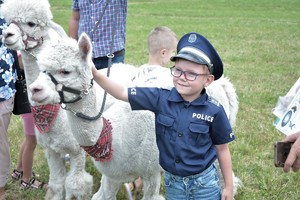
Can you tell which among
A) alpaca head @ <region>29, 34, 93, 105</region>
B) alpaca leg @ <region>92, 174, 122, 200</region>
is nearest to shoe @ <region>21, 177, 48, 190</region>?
alpaca leg @ <region>92, 174, 122, 200</region>

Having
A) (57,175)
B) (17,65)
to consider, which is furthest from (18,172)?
(17,65)

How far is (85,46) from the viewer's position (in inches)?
93.4

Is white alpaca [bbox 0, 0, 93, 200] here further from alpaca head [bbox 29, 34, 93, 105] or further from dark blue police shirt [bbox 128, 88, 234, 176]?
dark blue police shirt [bbox 128, 88, 234, 176]

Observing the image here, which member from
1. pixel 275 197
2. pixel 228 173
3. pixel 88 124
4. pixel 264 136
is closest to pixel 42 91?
pixel 88 124

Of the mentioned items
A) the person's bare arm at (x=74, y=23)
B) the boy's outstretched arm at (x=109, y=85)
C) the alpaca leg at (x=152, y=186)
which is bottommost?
the alpaca leg at (x=152, y=186)

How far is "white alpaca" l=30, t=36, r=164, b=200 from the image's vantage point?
7.79 ft

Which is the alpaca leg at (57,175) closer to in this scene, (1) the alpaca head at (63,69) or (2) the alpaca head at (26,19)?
(2) the alpaca head at (26,19)

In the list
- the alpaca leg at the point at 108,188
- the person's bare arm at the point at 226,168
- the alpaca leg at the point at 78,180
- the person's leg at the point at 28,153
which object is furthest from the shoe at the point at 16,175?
the person's bare arm at the point at 226,168

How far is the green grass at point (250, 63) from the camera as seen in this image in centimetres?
431

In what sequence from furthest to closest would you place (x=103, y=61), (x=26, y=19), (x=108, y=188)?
(x=103, y=61)
(x=108, y=188)
(x=26, y=19)

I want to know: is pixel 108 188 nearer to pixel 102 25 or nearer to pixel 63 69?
pixel 63 69

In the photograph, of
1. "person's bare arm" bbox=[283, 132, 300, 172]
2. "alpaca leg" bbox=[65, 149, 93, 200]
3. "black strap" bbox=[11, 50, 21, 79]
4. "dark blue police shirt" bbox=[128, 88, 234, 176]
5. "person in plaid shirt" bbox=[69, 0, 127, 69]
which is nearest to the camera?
"person's bare arm" bbox=[283, 132, 300, 172]

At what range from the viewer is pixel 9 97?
352 cm

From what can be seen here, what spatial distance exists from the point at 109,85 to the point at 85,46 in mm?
277
